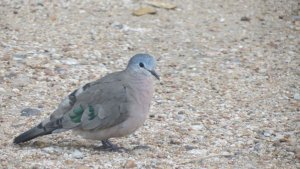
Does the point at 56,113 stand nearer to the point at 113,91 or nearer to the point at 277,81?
the point at 113,91

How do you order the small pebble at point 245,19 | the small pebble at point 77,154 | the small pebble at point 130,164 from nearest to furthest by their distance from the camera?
the small pebble at point 130,164, the small pebble at point 77,154, the small pebble at point 245,19

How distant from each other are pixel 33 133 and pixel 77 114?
29 cm

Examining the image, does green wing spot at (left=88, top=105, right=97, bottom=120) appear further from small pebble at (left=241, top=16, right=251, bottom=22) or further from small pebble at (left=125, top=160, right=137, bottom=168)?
small pebble at (left=241, top=16, right=251, bottom=22)

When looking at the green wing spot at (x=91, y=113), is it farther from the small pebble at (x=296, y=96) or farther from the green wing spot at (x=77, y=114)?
the small pebble at (x=296, y=96)

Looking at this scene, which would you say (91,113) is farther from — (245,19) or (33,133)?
(245,19)

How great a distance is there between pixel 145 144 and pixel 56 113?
0.63 meters

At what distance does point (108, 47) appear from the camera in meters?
7.38

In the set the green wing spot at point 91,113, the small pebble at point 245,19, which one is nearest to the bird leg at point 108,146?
the green wing spot at point 91,113

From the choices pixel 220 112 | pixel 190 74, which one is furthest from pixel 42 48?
pixel 220 112

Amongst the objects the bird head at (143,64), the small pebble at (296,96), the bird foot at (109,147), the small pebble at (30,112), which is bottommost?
the small pebble at (30,112)

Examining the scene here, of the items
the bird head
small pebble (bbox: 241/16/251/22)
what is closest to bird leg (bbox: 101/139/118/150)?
the bird head

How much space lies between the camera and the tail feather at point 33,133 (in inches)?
196

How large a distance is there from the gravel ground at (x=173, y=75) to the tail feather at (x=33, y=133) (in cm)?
6

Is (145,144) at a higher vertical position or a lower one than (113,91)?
lower
